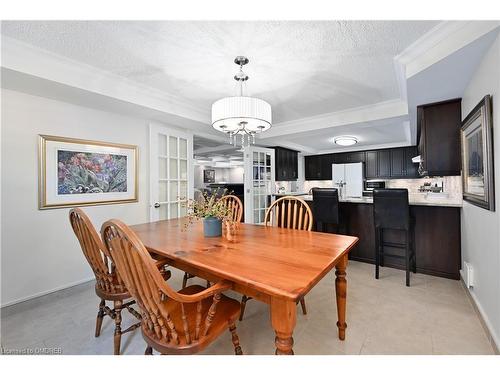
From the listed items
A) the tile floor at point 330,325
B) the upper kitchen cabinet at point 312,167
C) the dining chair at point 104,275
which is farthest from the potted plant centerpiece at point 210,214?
the upper kitchen cabinet at point 312,167

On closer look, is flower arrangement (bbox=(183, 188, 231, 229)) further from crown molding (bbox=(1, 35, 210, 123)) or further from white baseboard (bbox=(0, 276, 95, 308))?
white baseboard (bbox=(0, 276, 95, 308))

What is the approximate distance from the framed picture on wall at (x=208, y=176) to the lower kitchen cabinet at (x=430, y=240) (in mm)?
9467

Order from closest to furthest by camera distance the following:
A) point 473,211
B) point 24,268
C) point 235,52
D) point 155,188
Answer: point 235,52, point 473,211, point 24,268, point 155,188

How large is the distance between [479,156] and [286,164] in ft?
14.5

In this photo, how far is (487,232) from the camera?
1.70 metres

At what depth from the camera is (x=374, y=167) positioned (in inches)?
242

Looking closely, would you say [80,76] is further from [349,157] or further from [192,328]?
[349,157]

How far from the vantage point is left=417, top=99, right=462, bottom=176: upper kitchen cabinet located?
2471mm

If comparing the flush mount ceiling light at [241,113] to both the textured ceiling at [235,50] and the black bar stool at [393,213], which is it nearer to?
the textured ceiling at [235,50]
